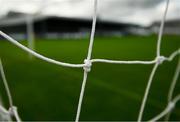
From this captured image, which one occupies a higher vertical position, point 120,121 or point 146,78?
point 146,78

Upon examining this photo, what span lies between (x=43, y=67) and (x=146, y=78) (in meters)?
1.03

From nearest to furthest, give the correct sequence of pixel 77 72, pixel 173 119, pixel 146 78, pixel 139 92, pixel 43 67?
1. pixel 173 119
2. pixel 139 92
3. pixel 146 78
4. pixel 77 72
5. pixel 43 67

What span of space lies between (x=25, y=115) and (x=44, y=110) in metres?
0.11

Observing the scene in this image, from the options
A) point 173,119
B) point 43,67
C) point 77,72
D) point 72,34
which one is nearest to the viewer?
point 173,119

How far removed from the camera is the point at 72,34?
10.9m

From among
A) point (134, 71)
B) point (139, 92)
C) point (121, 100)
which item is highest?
point (134, 71)

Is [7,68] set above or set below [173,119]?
above

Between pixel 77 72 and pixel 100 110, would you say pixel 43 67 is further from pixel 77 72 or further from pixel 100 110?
pixel 100 110

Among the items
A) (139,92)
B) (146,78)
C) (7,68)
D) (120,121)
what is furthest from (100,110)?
(7,68)

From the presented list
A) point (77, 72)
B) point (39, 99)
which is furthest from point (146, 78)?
point (39, 99)

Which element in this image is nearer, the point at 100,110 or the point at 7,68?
the point at 100,110

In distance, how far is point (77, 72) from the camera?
2744 millimetres

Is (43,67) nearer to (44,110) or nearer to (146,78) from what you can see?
(146,78)

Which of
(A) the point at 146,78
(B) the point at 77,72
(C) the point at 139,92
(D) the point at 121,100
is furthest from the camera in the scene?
(B) the point at 77,72
